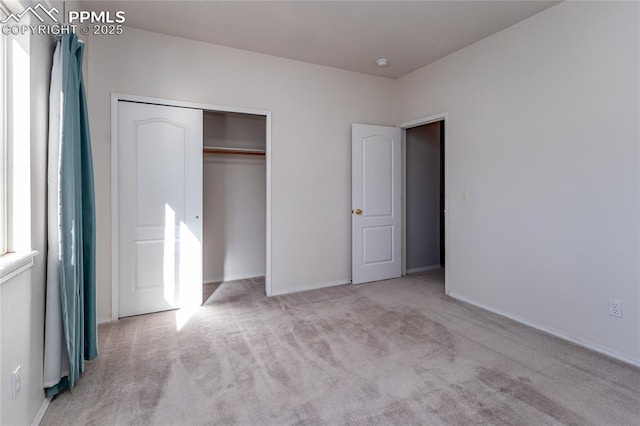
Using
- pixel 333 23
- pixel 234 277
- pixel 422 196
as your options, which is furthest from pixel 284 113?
pixel 422 196

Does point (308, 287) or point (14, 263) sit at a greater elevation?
point (14, 263)

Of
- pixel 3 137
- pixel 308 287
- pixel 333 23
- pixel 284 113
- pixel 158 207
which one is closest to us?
pixel 3 137

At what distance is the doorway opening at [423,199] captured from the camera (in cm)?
484

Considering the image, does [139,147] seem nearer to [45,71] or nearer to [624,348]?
[45,71]

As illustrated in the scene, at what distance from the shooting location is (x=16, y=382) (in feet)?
4.82

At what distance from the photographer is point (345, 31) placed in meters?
3.17

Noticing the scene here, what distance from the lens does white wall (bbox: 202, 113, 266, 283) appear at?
4.27 m

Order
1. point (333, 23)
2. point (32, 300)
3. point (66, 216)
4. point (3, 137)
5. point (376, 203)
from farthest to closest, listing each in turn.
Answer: point (376, 203), point (333, 23), point (66, 216), point (32, 300), point (3, 137)

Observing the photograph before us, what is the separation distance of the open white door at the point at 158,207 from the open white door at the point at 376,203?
1.94m

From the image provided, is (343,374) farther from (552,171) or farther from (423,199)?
(423,199)

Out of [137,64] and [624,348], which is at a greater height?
[137,64]

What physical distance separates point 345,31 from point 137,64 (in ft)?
6.68

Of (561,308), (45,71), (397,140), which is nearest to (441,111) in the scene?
(397,140)

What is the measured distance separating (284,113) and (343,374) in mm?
2864
